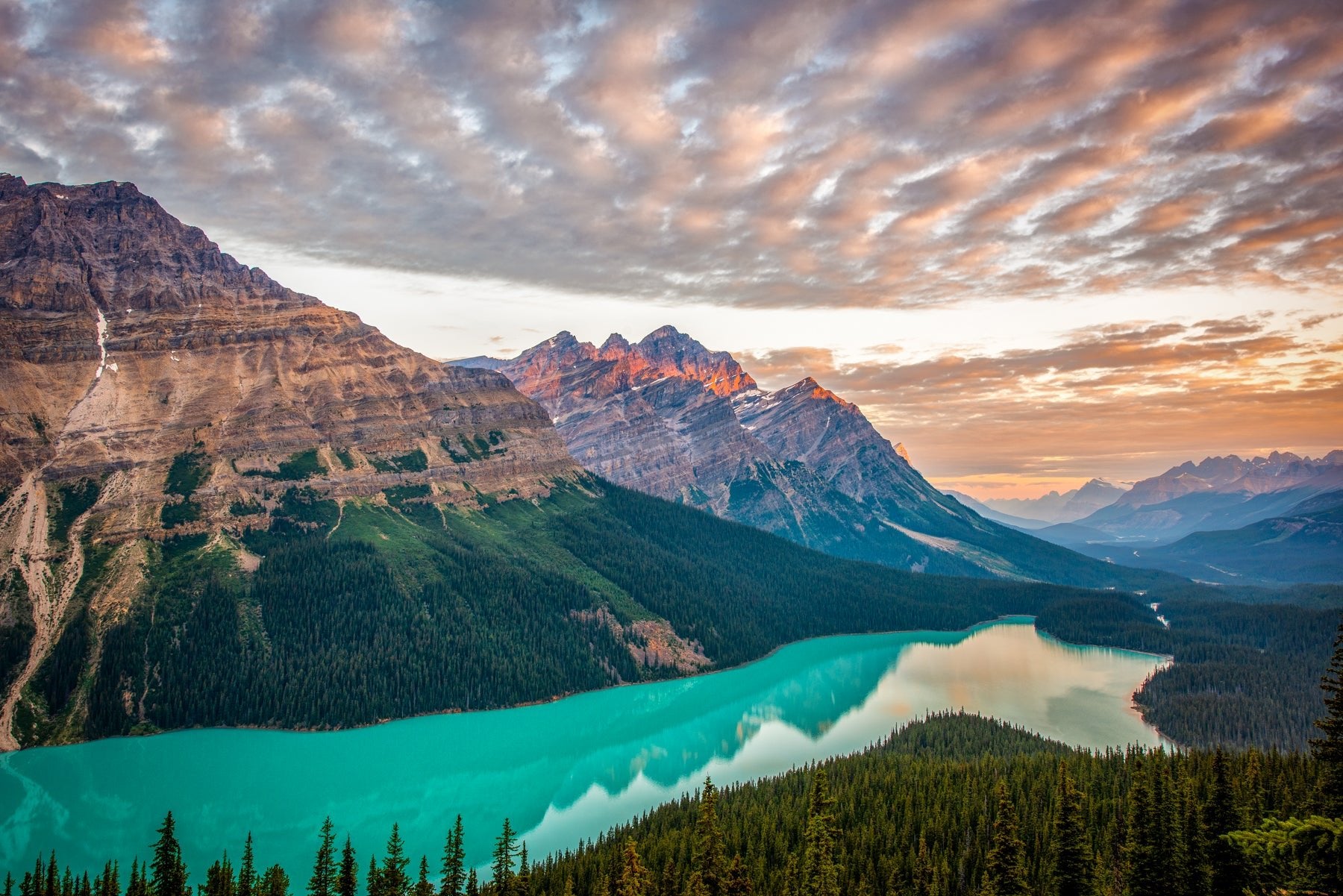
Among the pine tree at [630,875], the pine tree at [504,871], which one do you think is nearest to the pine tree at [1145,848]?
the pine tree at [630,875]

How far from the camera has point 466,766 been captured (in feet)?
372

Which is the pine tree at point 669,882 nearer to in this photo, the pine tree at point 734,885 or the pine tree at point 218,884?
the pine tree at point 734,885

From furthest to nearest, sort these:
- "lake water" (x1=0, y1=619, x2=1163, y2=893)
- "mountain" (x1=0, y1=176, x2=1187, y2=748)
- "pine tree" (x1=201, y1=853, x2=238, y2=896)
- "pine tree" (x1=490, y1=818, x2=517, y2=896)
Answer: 1. "mountain" (x1=0, y1=176, x2=1187, y2=748)
2. "lake water" (x1=0, y1=619, x2=1163, y2=893)
3. "pine tree" (x1=490, y1=818, x2=517, y2=896)
4. "pine tree" (x1=201, y1=853, x2=238, y2=896)

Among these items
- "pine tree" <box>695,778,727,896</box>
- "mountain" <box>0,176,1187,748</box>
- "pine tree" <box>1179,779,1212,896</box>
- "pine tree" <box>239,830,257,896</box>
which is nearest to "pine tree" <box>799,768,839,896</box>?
"pine tree" <box>695,778,727,896</box>

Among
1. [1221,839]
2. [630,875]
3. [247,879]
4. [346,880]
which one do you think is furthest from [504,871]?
[1221,839]

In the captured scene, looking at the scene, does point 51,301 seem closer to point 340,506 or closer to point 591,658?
point 340,506

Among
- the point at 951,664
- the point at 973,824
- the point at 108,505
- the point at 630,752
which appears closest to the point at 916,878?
the point at 973,824

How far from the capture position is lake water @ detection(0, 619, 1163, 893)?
86.9 metres

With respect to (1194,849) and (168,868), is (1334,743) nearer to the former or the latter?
(1194,849)

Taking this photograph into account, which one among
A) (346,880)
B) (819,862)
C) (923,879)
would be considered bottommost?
(923,879)

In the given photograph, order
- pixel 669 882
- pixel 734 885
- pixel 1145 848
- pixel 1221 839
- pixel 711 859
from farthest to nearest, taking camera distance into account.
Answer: pixel 669 882 < pixel 1145 848 < pixel 711 859 < pixel 734 885 < pixel 1221 839

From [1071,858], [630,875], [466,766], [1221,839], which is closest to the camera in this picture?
[1221,839]

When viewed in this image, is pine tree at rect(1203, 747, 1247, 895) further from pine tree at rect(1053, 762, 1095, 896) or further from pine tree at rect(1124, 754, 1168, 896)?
pine tree at rect(1053, 762, 1095, 896)

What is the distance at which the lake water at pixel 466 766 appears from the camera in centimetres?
8688
